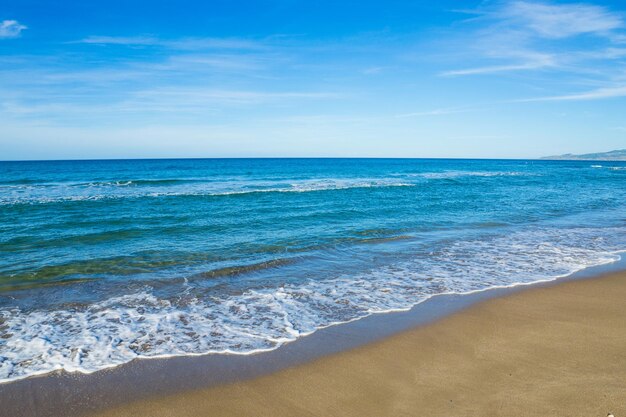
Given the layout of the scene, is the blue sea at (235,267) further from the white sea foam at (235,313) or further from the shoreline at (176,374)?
the shoreline at (176,374)

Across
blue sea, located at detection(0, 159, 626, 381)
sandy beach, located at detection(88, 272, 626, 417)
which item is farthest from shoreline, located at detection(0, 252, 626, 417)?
blue sea, located at detection(0, 159, 626, 381)

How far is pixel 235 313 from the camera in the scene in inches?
306

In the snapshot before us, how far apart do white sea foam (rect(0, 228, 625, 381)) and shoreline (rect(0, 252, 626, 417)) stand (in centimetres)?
24

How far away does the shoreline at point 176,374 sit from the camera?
15.9 ft

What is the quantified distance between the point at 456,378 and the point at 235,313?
14.0ft

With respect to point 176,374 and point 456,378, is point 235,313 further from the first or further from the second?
point 456,378

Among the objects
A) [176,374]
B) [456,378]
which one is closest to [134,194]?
[176,374]

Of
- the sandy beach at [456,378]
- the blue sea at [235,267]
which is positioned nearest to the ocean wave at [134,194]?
the blue sea at [235,267]

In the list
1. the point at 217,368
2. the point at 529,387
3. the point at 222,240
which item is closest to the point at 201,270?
the point at 222,240

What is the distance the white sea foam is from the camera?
6152mm


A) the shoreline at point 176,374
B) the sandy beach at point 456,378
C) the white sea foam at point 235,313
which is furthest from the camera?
the white sea foam at point 235,313

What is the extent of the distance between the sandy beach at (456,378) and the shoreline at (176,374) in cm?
16

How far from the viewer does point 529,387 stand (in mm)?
4992

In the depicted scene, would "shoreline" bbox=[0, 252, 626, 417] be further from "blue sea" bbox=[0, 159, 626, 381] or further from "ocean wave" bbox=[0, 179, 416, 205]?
"ocean wave" bbox=[0, 179, 416, 205]
